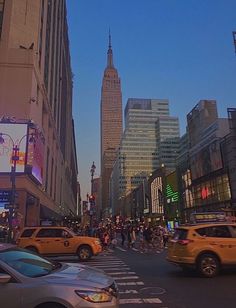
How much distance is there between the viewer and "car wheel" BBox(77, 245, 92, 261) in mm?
19125

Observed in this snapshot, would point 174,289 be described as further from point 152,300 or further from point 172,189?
point 172,189

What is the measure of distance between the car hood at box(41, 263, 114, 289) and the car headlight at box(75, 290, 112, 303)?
107 mm

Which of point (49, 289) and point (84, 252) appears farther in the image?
point (84, 252)

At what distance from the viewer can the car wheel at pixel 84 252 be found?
1912 centimetres

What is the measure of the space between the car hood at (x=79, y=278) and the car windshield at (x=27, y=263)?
224mm

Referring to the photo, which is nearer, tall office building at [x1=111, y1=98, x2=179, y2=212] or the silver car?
the silver car

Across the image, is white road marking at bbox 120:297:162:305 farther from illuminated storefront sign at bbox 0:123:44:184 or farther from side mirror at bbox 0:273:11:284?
illuminated storefront sign at bbox 0:123:44:184

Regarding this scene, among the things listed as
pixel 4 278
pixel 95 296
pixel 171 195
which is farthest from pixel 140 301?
pixel 171 195

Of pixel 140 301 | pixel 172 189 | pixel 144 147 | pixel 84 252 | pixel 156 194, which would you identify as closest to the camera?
pixel 140 301

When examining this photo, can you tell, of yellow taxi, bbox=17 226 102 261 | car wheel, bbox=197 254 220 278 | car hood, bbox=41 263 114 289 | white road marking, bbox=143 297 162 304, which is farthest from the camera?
yellow taxi, bbox=17 226 102 261

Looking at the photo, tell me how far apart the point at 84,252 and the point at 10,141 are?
19.4 m

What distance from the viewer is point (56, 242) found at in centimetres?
1905

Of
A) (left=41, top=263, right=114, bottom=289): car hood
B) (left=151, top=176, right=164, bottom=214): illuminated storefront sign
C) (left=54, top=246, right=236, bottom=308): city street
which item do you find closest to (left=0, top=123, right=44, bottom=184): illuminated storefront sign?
(left=54, top=246, right=236, bottom=308): city street

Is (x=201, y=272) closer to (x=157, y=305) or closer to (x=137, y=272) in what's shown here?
(x=137, y=272)
